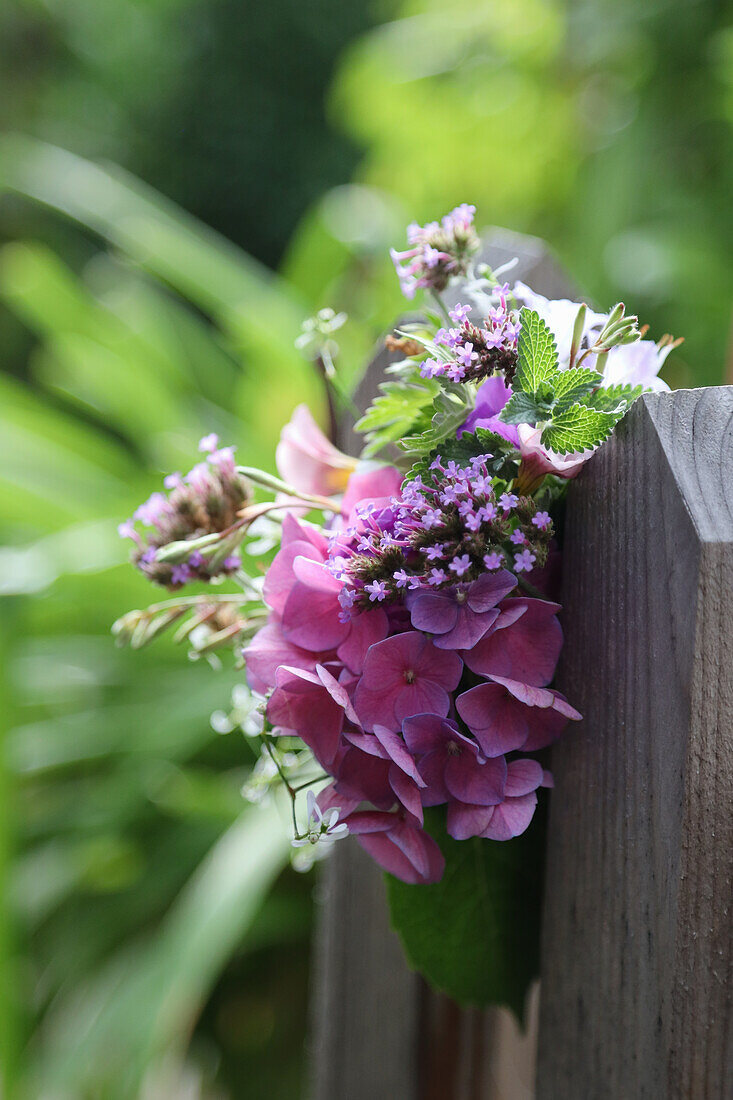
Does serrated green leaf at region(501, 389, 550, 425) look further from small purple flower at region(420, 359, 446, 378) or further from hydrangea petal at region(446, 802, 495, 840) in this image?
hydrangea petal at region(446, 802, 495, 840)

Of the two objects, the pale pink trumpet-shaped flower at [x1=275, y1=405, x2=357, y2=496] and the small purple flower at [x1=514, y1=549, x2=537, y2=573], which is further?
the pale pink trumpet-shaped flower at [x1=275, y1=405, x2=357, y2=496]

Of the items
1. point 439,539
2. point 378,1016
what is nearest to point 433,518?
point 439,539

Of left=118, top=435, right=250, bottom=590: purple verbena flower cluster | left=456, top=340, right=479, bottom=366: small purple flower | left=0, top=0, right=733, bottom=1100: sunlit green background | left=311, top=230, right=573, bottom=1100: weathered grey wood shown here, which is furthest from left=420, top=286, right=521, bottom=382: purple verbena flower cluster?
left=0, top=0, right=733, bottom=1100: sunlit green background

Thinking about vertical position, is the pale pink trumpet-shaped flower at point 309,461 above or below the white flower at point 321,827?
above

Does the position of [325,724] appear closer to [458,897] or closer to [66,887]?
[458,897]

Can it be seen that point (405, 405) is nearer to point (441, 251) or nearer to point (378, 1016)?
point (441, 251)

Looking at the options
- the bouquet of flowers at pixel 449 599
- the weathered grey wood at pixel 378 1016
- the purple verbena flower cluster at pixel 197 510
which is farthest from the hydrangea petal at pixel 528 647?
the weathered grey wood at pixel 378 1016

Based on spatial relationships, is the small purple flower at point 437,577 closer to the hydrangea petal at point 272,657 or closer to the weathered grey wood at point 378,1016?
the hydrangea petal at point 272,657
